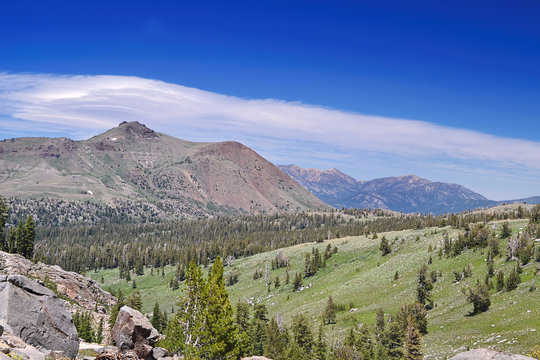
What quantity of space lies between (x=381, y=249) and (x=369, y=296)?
45.8 metres

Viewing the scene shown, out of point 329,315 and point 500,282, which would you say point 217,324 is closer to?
point 329,315

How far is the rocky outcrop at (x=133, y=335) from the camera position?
35719mm

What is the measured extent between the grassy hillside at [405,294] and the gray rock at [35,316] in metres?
59.8

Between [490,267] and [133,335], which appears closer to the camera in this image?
[133,335]

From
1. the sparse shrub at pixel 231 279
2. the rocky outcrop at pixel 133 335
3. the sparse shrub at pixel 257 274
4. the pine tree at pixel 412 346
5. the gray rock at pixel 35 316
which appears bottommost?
the sparse shrub at pixel 231 279

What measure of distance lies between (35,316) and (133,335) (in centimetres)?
1121

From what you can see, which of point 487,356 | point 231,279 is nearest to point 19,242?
point 231,279

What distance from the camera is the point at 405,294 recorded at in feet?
375

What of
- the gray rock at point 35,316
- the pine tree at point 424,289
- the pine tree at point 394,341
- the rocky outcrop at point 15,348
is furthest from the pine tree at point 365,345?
the rocky outcrop at point 15,348

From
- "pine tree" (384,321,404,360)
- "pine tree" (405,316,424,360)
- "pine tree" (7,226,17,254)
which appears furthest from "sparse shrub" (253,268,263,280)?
"pine tree" (405,316,424,360)

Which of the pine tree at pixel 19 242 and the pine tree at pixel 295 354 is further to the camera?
the pine tree at pixel 19 242

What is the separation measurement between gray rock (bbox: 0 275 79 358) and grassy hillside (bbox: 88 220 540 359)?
59.8 m

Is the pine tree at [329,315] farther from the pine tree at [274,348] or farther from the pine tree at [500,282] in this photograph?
the pine tree at [500,282]

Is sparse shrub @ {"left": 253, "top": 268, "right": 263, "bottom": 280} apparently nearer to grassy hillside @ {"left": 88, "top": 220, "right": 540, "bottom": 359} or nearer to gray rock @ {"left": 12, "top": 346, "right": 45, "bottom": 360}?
grassy hillside @ {"left": 88, "top": 220, "right": 540, "bottom": 359}
